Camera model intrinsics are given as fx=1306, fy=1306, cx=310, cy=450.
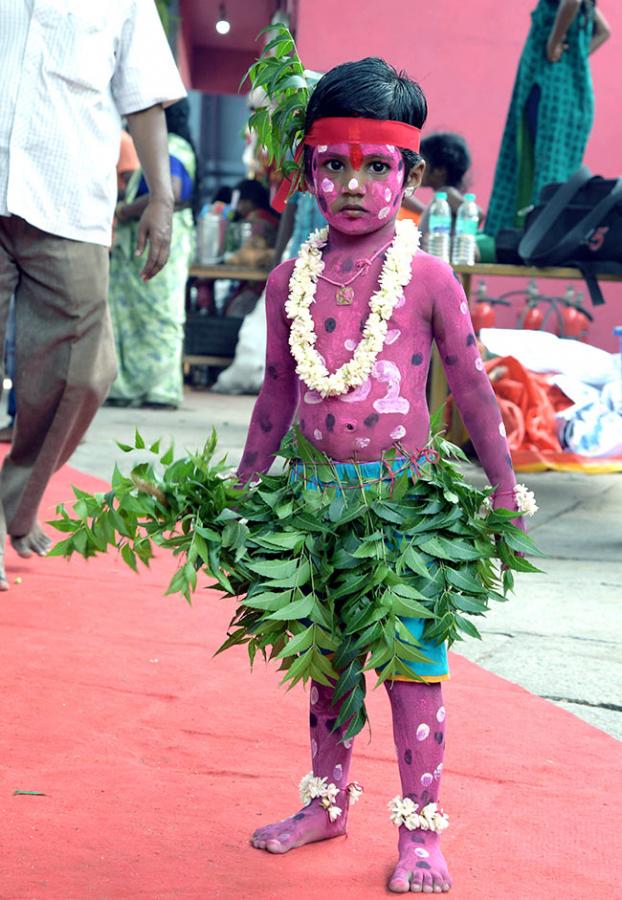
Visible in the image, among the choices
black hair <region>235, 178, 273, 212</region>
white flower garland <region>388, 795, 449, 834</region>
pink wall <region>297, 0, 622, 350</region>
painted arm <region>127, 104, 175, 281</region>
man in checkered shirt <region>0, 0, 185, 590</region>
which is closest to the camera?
white flower garland <region>388, 795, 449, 834</region>

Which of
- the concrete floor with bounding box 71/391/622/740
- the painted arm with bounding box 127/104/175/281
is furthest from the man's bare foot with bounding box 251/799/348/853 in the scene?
the painted arm with bounding box 127/104/175/281

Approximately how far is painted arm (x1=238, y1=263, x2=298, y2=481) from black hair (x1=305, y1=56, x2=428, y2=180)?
27 centimetres

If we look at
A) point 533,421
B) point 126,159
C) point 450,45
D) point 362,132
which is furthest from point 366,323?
point 450,45

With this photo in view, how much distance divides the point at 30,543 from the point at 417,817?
220 cm

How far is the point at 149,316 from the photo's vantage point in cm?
834

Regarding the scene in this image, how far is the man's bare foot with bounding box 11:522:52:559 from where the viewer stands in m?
3.92

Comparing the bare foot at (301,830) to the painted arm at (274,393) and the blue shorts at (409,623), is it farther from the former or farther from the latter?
the painted arm at (274,393)

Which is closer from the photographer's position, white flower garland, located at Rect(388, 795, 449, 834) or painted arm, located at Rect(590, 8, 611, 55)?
white flower garland, located at Rect(388, 795, 449, 834)

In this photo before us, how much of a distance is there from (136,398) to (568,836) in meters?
6.80

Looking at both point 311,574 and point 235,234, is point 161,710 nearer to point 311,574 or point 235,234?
point 311,574

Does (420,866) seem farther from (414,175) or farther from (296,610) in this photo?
(414,175)

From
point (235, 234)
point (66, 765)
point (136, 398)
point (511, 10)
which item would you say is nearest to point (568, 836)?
point (66, 765)

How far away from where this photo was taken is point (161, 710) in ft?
8.82

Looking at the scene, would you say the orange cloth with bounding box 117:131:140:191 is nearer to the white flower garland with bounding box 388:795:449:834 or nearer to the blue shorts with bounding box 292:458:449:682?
the blue shorts with bounding box 292:458:449:682
